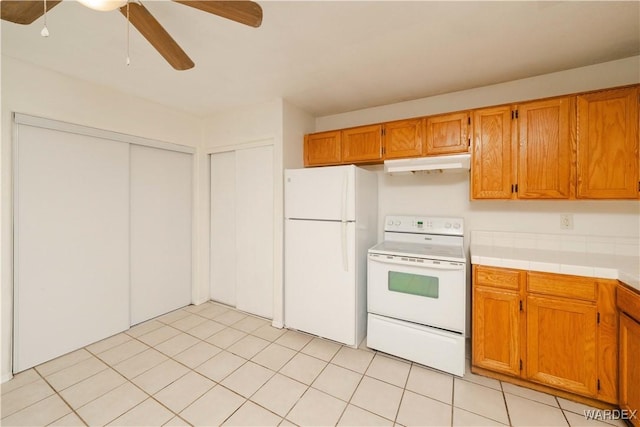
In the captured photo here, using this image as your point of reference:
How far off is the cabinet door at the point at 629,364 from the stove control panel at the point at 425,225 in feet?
3.91

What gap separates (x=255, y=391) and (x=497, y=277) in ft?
6.61

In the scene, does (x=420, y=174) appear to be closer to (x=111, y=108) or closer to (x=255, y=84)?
(x=255, y=84)

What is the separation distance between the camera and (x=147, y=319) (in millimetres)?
3000

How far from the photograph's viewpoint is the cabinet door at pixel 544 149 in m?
1.98

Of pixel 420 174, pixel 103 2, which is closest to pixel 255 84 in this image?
pixel 103 2

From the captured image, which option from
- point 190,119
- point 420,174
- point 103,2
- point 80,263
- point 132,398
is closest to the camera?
point 103,2

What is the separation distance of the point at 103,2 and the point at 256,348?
101 inches

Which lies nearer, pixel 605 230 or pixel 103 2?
pixel 103 2

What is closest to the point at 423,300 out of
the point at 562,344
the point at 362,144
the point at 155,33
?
the point at 562,344

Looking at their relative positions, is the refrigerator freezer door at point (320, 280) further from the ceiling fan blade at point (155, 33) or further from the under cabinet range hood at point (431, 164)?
the ceiling fan blade at point (155, 33)

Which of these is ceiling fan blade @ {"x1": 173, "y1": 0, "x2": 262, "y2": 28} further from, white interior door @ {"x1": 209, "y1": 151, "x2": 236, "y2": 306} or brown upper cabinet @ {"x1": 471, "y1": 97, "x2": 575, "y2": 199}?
white interior door @ {"x1": 209, "y1": 151, "x2": 236, "y2": 306}

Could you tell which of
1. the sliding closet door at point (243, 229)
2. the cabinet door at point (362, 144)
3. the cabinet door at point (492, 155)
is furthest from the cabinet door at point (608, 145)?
the sliding closet door at point (243, 229)

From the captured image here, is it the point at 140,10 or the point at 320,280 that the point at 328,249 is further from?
the point at 140,10

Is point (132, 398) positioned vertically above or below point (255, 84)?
below
